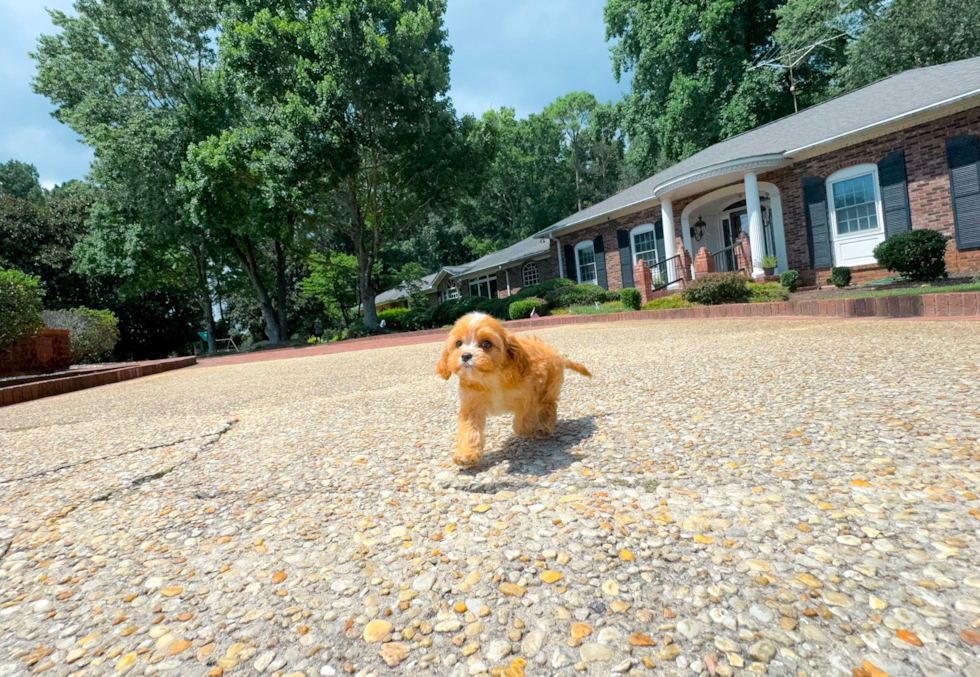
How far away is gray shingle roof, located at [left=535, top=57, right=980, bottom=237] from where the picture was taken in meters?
12.2

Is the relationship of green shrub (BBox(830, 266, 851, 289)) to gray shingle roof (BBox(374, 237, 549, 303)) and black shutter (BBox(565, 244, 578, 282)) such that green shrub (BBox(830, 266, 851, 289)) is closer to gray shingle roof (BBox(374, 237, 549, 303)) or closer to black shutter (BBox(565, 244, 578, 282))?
black shutter (BBox(565, 244, 578, 282))

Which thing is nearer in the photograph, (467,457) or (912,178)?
(467,457)

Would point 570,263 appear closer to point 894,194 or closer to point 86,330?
point 894,194

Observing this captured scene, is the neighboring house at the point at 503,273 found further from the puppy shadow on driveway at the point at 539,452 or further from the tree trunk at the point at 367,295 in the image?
the puppy shadow on driveway at the point at 539,452

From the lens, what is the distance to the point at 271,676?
1.25 meters

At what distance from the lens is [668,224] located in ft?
58.0

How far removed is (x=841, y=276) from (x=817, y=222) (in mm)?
2595

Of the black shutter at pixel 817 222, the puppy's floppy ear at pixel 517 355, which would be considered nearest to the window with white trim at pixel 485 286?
the black shutter at pixel 817 222

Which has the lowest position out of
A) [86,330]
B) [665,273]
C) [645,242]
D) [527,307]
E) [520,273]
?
→ [527,307]

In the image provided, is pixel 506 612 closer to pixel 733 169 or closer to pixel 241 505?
pixel 241 505

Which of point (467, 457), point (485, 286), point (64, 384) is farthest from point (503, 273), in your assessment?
point (467, 457)

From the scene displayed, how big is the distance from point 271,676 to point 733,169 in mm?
16683

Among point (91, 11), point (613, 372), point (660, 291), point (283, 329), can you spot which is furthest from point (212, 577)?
point (91, 11)

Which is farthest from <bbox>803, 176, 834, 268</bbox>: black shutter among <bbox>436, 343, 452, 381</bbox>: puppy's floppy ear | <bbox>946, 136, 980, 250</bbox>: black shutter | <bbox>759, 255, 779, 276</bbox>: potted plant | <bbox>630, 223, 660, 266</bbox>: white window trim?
<bbox>436, 343, 452, 381</bbox>: puppy's floppy ear
